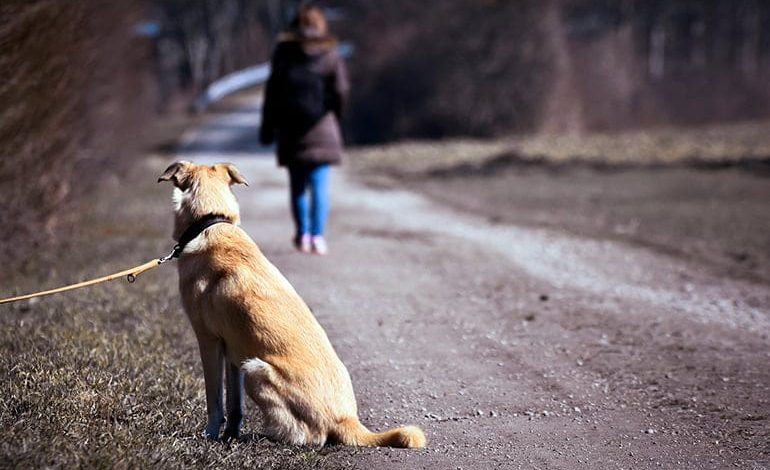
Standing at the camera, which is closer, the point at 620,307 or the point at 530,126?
the point at 620,307

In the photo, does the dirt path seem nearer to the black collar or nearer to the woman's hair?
the black collar

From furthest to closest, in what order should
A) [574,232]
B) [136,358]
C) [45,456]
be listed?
[574,232], [136,358], [45,456]

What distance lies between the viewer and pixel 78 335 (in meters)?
6.04

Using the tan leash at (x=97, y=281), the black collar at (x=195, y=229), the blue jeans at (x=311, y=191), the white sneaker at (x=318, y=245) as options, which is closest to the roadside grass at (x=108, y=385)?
the tan leash at (x=97, y=281)

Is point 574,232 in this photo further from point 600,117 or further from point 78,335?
point 600,117

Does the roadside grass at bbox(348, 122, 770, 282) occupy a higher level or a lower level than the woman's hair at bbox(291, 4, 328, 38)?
→ lower

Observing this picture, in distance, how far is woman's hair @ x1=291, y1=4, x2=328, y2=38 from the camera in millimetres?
9281

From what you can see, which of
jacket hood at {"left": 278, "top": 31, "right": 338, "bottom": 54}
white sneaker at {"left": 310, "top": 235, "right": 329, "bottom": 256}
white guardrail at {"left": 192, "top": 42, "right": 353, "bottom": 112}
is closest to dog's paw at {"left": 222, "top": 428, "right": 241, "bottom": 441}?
white sneaker at {"left": 310, "top": 235, "right": 329, "bottom": 256}

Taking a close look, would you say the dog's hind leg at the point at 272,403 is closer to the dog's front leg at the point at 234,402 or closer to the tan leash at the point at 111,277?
the dog's front leg at the point at 234,402

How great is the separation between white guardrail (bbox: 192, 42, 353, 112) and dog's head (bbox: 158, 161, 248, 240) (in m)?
41.2

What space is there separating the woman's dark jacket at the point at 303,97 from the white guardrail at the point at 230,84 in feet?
121

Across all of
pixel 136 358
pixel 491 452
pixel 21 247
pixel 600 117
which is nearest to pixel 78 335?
pixel 136 358

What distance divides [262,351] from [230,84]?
1838 inches

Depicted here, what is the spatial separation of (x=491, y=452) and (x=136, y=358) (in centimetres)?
232
